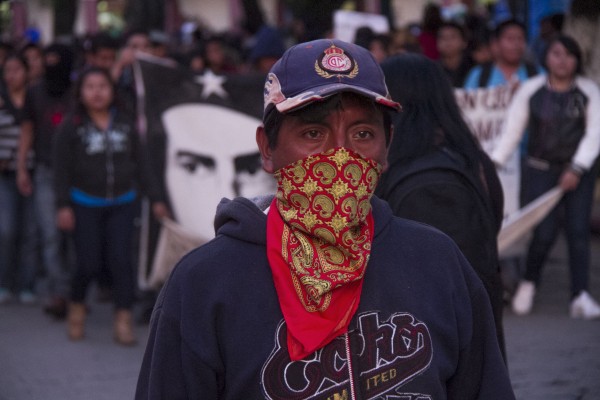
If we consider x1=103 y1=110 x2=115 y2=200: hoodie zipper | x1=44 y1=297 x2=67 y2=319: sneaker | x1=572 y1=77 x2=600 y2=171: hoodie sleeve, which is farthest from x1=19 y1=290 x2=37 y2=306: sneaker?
x1=572 y1=77 x2=600 y2=171: hoodie sleeve

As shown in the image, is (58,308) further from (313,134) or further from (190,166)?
(313,134)

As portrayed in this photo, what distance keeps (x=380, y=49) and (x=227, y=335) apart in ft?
27.7

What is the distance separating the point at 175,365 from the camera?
2.31 m

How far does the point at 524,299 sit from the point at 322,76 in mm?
6994

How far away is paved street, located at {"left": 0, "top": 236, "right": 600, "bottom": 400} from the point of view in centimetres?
678

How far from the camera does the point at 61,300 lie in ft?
30.4

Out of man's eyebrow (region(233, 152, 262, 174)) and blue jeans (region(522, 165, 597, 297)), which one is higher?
man's eyebrow (region(233, 152, 262, 174))

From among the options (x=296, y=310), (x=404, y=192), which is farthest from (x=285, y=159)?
(x=404, y=192)

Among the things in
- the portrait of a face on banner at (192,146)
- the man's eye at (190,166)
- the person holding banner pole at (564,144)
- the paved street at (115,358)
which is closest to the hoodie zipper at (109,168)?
the portrait of a face on banner at (192,146)

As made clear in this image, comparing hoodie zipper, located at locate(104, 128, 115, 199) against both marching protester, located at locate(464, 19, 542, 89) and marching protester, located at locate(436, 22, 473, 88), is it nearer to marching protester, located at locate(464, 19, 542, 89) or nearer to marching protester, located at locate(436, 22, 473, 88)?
marching protester, located at locate(464, 19, 542, 89)

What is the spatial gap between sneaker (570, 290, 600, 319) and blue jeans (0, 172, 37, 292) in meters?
4.56

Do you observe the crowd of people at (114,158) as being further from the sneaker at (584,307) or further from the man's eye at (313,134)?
the man's eye at (313,134)

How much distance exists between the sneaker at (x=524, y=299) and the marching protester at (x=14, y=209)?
162 inches

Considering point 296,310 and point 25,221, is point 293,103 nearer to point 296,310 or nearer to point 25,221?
point 296,310
